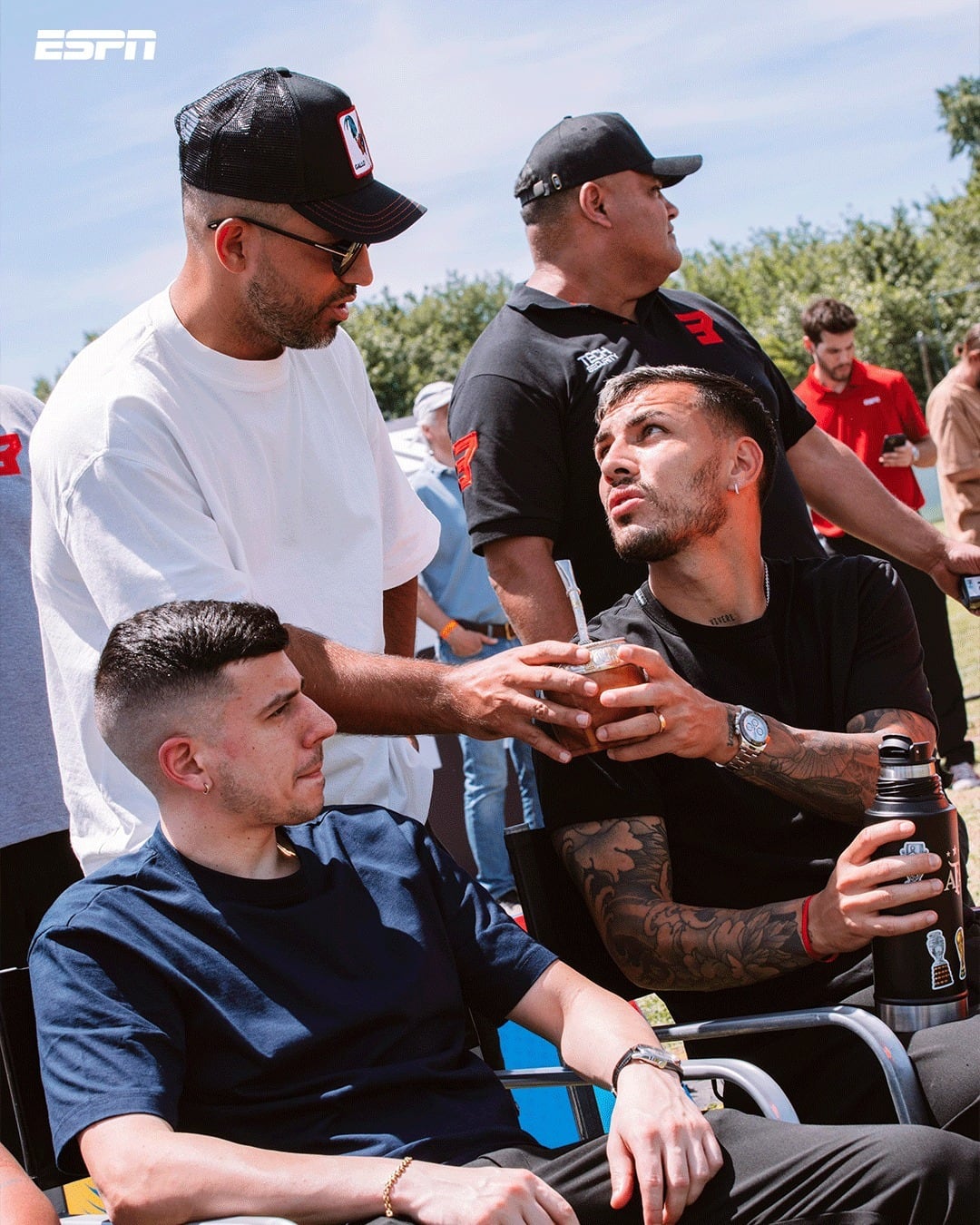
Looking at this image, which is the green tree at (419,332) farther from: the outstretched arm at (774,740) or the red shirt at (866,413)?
the outstretched arm at (774,740)

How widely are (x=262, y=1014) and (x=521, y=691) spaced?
0.71 metres

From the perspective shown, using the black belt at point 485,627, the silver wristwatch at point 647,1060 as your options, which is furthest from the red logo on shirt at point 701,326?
the black belt at point 485,627

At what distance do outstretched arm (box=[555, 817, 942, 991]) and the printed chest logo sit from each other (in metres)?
1.37

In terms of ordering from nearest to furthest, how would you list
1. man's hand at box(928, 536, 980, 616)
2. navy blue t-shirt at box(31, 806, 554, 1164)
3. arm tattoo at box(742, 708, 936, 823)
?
navy blue t-shirt at box(31, 806, 554, 1164), arm tattoo at box(742, 708, 936, 823), man's hand at box(928, 536, 980, 616)

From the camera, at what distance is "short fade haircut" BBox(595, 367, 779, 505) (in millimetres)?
3137

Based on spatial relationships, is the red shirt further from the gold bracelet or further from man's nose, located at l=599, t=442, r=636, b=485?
the gold bracelet

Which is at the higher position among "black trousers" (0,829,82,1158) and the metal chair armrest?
"black trousers" (0,829,82,1158)

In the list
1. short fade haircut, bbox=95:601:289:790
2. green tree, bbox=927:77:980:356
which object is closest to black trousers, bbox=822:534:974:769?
short fade haircut, bbox=95:601:289:790

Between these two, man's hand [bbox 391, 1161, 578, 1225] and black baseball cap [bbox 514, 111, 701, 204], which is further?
black baseball cap [bbox 514, 111, 701, 204]

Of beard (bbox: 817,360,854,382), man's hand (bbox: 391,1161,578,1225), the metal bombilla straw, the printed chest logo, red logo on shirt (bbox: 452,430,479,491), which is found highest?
the printed chest logo

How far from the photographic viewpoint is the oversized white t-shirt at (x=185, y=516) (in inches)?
94.9

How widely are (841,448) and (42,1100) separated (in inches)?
119

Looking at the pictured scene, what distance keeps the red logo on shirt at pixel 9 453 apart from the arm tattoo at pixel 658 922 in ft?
6.08

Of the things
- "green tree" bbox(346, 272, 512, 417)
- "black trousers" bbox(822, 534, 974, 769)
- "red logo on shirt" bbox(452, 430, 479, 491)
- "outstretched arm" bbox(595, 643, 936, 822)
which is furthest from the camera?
"green tree" bbox(346, 272, 512, 417)
